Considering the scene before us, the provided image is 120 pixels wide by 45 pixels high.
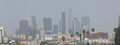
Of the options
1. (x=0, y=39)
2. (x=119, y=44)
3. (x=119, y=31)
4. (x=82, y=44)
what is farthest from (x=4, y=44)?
(x=82, y=44)

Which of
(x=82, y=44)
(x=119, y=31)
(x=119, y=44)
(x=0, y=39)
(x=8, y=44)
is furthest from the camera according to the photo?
(x=82, y=44)

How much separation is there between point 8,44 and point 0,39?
461cm

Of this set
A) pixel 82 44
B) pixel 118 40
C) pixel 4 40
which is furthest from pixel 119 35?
pixel 4 40

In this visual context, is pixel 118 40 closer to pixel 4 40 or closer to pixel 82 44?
pixel 82 44

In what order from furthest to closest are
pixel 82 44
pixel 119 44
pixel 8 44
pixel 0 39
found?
pixel 82 44 → pixel 119 44 → pixel 0 39 → pixel 8 44

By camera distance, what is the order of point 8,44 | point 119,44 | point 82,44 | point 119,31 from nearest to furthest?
point 8,44 → point 119,44 → point 119,31 → point 82,44

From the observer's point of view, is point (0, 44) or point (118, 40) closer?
point (0, 44)

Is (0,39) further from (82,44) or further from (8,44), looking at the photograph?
(82,44)

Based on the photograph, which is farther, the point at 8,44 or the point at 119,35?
the point at 119,35

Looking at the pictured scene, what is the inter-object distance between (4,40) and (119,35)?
83492 millimetres

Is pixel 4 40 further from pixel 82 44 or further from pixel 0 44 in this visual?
pixel 82 44

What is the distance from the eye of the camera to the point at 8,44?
167 feet

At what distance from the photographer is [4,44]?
50.9m

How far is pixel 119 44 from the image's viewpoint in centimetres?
13000
